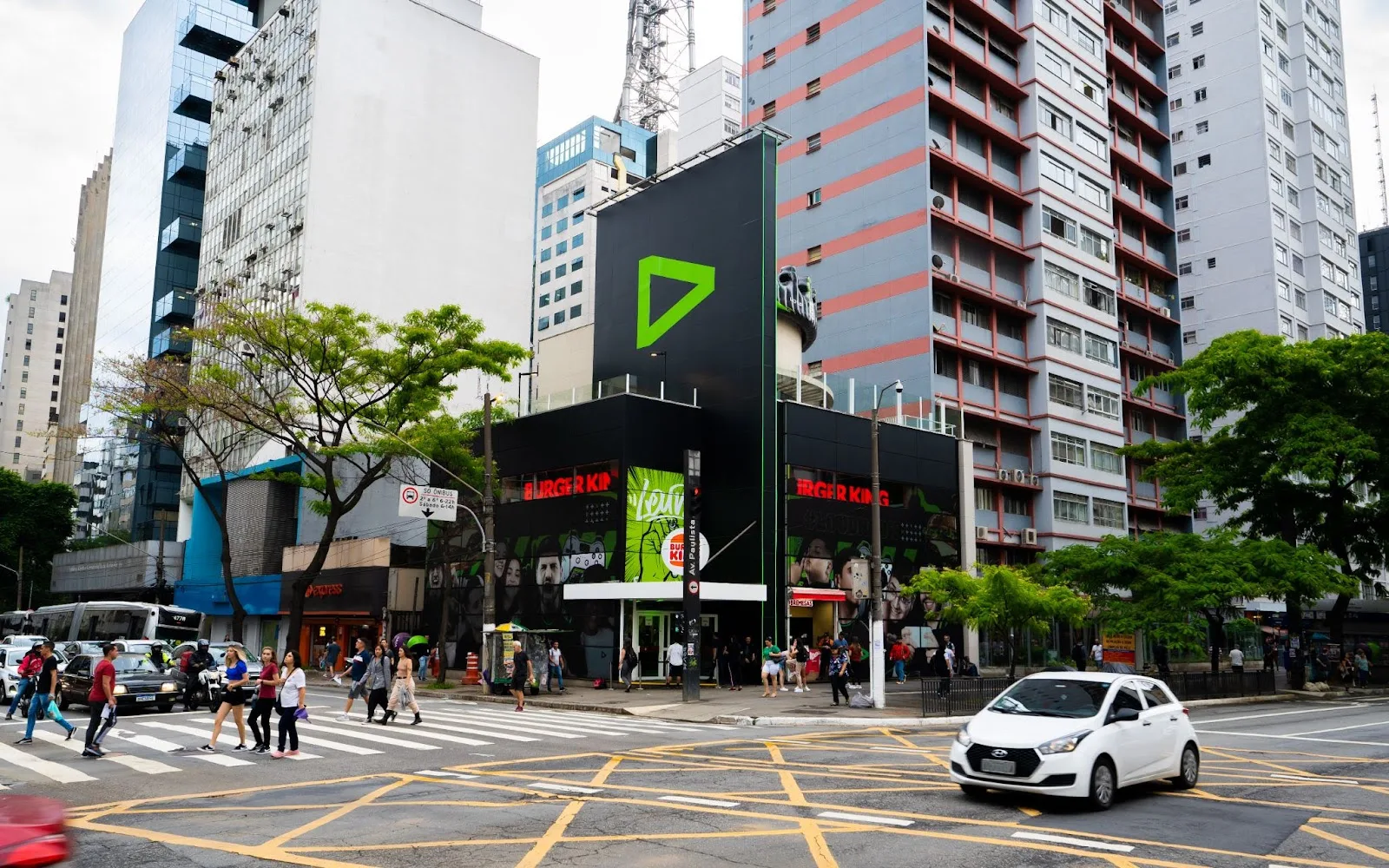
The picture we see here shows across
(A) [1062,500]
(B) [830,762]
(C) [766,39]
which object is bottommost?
(B) [830,762]

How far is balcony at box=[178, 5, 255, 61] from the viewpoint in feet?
293

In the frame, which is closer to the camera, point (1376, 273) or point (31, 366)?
point (1376, 273)

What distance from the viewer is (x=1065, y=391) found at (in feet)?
182

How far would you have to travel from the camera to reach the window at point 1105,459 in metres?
56.9

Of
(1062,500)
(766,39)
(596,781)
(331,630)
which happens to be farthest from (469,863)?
(766,39)

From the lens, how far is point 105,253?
334 feet

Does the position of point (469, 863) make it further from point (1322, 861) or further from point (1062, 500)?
point (1062, 500)

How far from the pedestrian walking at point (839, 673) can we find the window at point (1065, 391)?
30117 mm

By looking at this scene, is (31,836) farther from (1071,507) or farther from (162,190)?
(162,190)

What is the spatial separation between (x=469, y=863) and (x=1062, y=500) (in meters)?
50.2

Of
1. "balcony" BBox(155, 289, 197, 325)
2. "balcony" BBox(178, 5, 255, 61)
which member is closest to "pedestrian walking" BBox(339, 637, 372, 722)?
"balcony" BBox(155, 289, 197, 325)

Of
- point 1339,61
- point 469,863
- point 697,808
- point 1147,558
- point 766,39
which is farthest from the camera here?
point 1339,61

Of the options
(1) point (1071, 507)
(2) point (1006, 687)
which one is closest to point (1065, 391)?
(1) point (1071, 507)

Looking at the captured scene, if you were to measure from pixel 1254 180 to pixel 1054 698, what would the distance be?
7368 cm
